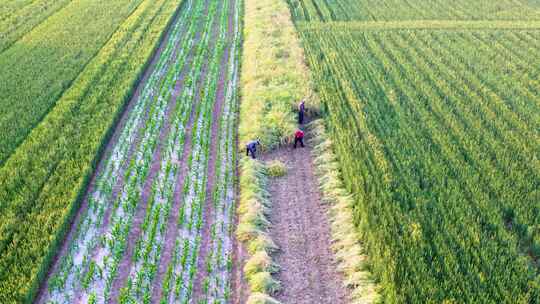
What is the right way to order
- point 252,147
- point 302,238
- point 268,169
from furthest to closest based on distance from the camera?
1. point 252,147
2. point 268,169
3. point 302,238

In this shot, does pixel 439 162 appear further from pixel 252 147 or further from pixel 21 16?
pixel 21 16

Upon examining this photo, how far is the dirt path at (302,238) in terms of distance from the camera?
1099 cm

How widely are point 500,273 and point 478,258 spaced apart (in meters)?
0.57

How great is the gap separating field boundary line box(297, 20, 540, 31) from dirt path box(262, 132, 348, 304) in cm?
1656

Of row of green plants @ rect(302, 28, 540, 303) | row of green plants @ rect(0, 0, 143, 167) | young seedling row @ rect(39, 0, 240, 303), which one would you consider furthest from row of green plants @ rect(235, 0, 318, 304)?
row of green plants @ rect(0, 0, 143, 167)

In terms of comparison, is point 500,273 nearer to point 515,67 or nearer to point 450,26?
point 515,67

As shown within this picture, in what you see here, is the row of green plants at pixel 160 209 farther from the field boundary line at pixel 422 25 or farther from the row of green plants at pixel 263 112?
the field boundary line at pixel 422 25

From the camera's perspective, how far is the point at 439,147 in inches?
634

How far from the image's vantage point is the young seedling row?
10992 millimetres

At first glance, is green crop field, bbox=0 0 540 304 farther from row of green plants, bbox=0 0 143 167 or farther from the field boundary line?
the field boundary line

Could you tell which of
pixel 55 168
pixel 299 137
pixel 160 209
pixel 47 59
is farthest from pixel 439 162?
pixel 47 59

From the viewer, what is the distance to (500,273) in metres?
10.8

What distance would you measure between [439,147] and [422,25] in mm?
17147

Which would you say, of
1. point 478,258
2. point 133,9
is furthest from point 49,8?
point 478,258
